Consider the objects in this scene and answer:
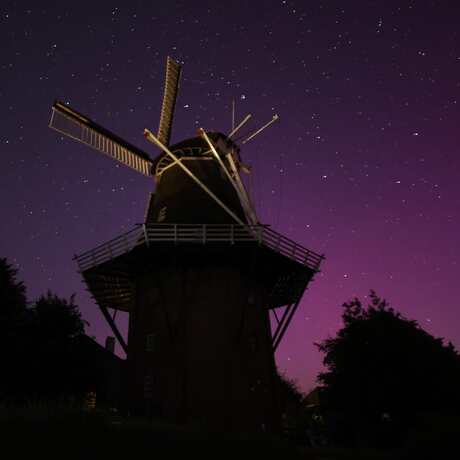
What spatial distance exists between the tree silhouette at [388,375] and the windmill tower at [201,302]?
16.5 ft

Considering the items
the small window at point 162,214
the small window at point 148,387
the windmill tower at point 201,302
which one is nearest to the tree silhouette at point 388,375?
the windmill tower at point 201,302

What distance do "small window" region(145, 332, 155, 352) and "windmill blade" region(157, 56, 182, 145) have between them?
1129 cm

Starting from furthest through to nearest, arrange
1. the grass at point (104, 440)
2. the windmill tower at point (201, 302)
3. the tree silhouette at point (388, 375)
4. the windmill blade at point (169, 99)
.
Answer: the windmill blade at point (169, 99) < the tree silhouette at point (388, 375) < the windmill tower at point (201, 302) < the grass at point (104, 440)

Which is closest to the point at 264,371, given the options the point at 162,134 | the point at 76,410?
the point at 76,410

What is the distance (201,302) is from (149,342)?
2.86 metres

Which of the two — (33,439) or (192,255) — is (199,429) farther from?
(192,255)

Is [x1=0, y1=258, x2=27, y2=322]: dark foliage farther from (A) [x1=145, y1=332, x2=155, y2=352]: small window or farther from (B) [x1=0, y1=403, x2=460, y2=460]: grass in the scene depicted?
(B) [x1=0, y1=403, x2=460, y2=460]: grass

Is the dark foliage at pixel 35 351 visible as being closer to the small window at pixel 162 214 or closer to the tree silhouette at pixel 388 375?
the small window at pixel 162 214

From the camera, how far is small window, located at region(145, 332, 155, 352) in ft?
62.1

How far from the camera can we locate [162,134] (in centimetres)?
2580

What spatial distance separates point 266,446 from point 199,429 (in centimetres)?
148

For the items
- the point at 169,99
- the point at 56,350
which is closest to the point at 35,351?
the point at 56,350

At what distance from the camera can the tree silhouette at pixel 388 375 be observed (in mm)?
20906

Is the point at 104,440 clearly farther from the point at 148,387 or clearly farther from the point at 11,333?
the point at 11,333
